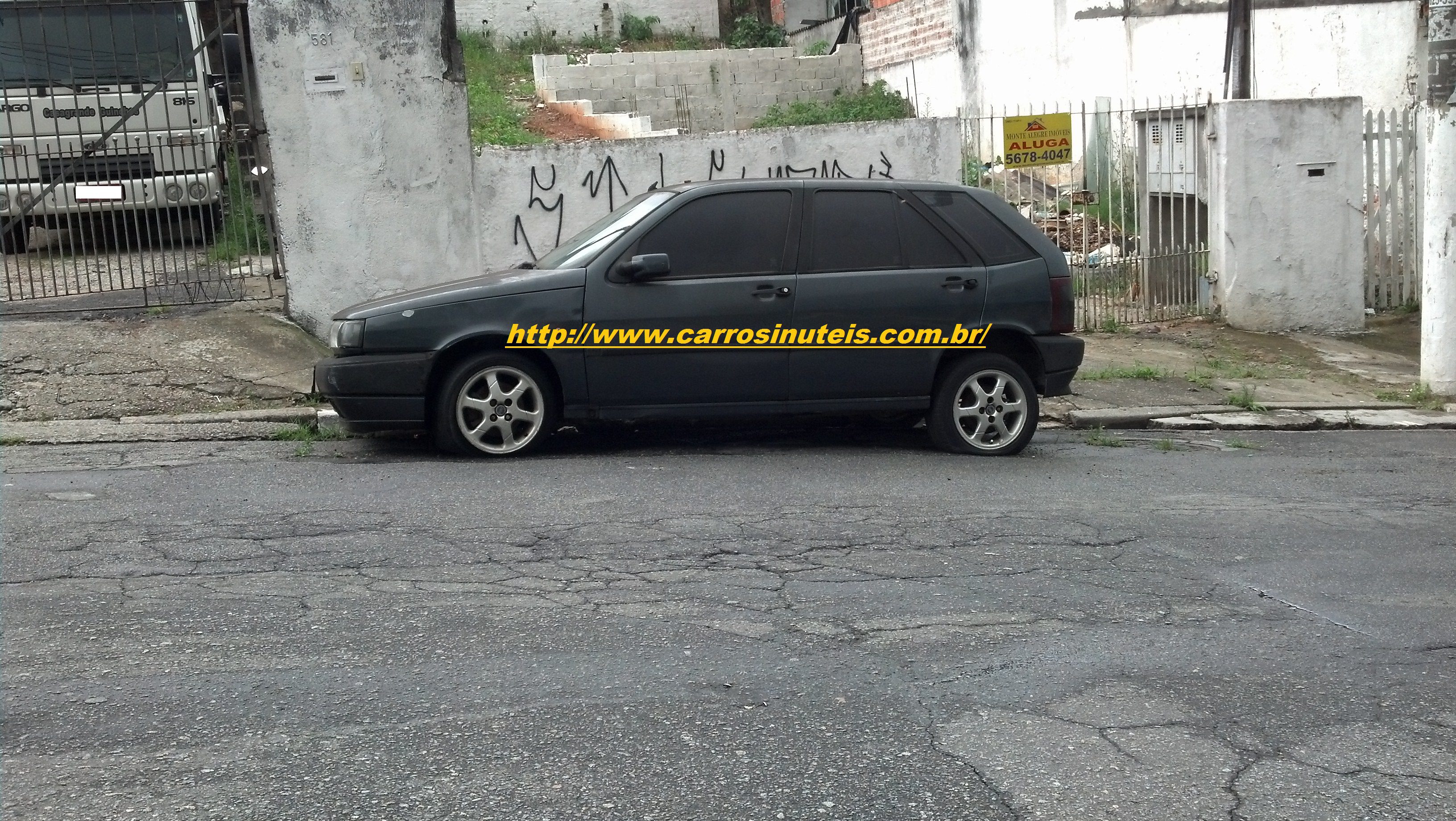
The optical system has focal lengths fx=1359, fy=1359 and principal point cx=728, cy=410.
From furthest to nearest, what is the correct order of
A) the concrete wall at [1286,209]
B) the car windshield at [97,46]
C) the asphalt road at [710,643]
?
the concrete wall at [1286,209], the car windshield at [97,46], the asphalt road at [710,643]

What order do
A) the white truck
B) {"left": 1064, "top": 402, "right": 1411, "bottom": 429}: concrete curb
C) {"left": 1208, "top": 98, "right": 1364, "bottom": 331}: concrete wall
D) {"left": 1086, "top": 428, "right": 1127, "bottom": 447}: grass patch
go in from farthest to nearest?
{"left": 1208, "top": 98, "right": 1364, "bottom": 331}: concrete wall < the white truck < {"left": 1064, "top": 402, "right": 1411, "bottom": 429}: concrete curb < {"left": 1086, "top": 428, "right": 1127, "bottom": 447}: grass patch

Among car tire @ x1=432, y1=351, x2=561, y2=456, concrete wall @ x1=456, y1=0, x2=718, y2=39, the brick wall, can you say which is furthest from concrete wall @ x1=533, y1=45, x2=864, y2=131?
car tire @ x1=432, y1=351, x2=561, y2=456

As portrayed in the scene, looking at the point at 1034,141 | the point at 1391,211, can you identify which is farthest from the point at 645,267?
the point at 1391,211

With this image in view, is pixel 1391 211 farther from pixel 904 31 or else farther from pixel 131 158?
pixel 131 158

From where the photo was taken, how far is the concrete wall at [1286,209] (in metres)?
12.6

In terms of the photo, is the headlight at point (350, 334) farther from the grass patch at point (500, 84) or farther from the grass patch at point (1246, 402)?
the grass patch at point (500, 84)

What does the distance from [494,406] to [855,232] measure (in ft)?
7.80

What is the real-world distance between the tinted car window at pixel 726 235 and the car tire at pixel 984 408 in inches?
50.7

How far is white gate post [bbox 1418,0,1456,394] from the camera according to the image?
34.0 feet

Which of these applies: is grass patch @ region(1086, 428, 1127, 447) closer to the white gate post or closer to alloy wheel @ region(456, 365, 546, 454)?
the white gate post

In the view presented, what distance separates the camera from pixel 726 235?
7957 millimetres

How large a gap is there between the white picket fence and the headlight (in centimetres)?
996

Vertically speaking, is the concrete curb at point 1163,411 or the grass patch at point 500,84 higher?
the grass patch at point 500,84

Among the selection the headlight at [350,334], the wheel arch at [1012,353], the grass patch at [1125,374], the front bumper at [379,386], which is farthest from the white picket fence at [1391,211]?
the headlight at [350,334]
